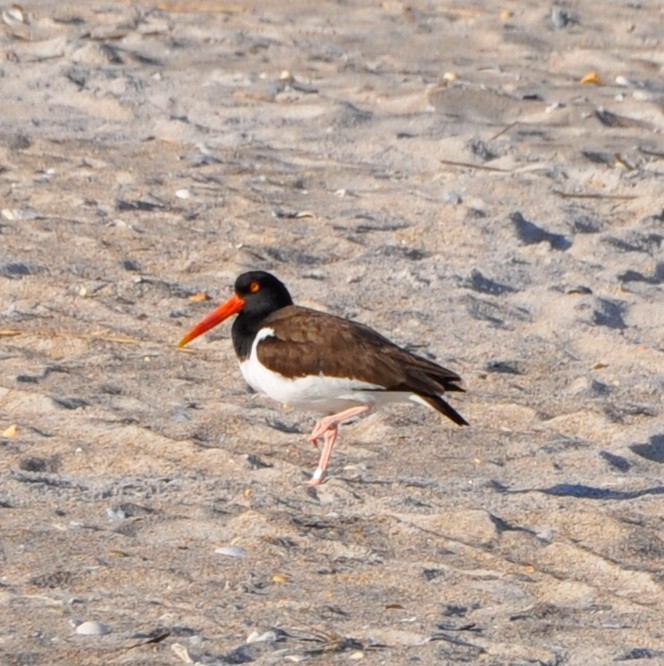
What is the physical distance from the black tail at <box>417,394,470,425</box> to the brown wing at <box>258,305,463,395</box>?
25mm

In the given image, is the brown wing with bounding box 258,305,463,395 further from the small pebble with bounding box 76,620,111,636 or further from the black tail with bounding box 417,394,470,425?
the small pebble with bounding box 76,620,111,636

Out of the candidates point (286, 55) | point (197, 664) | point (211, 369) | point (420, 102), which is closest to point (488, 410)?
point (211, 369)

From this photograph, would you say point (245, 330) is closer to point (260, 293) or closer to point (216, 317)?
point (260, 293)

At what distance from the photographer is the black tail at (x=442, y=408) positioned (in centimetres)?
559

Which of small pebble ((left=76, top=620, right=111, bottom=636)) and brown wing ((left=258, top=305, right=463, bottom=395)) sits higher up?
brown wing ((left=258, top=305, right=463, bottom=395))

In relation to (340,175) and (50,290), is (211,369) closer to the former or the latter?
(50,290)

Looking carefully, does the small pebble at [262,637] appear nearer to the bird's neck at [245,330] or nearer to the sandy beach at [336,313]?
the sandy beach at [336,313]

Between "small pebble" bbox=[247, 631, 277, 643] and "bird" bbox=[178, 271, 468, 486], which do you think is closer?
"small pebble" bbox=[247, 631, 277, 643]

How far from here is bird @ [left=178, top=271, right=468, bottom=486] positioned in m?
5.68

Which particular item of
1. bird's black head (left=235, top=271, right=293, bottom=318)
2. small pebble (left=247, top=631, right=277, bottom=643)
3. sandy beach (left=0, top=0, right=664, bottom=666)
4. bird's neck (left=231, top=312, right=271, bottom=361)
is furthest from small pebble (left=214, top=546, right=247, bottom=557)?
bird's black head (left=235, top=271, right=293, bottom=318)

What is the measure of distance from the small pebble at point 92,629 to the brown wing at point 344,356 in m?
1.63

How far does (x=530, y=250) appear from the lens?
802 cm

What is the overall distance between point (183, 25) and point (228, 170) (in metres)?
2.46

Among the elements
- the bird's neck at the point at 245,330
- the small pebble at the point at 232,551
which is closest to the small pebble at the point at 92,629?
the small pebble at the point at 232,551
